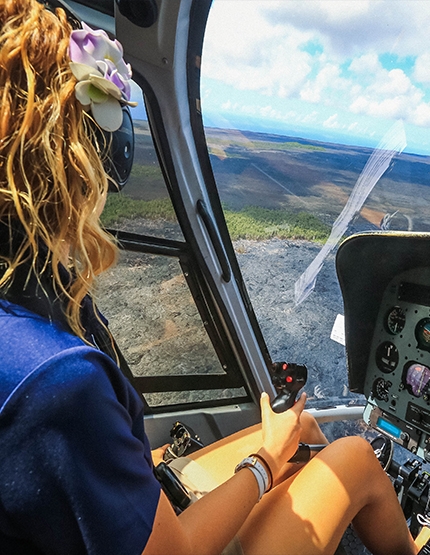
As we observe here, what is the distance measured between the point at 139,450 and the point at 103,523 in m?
0.11

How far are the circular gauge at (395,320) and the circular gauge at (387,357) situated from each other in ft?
0.20

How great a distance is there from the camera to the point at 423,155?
1659 mm

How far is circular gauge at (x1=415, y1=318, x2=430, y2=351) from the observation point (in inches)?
66.0

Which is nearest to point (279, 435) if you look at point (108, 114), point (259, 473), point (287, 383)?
point (259, 473)

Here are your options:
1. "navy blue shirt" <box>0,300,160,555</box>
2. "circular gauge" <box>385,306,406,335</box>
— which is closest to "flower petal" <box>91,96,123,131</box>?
"navy blue shirt" <box>0,300,160,555</box>

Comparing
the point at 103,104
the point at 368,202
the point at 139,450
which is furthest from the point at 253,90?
the point at 139,450

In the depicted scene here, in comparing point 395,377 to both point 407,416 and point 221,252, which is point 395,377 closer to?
point 407,416

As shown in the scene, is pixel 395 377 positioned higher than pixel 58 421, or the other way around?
pixel 58 421

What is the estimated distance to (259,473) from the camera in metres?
1.10

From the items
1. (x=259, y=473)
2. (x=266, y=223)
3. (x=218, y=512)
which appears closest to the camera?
(x=218, y=512)

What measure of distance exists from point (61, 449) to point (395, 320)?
154 cm

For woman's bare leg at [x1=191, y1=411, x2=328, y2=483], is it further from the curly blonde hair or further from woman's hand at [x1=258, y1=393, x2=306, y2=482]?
the curly blonde hair

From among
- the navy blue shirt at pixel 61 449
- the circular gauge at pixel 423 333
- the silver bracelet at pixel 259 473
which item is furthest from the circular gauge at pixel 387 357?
the navy blue shirt at pixel 61 449

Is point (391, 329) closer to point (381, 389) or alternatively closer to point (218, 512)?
point (381, 389)
